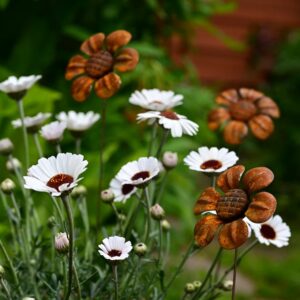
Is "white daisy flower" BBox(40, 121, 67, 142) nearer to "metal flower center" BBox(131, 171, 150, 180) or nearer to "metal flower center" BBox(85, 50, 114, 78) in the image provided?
"metal flower center" BBox(85, 50, 114, 78)

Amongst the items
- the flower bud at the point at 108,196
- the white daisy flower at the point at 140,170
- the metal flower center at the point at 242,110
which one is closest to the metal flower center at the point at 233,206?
the white daisy flower at the point at 140,170

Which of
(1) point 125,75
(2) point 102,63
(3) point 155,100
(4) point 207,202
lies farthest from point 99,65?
(1) point 125,75

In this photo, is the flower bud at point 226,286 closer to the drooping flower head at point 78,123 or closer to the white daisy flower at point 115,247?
the white daisy flower at point 115,247

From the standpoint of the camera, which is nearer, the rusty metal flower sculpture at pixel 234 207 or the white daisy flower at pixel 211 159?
the rusty metal flower sculpture at pixel 234 207

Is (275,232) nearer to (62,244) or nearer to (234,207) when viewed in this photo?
(234,207)

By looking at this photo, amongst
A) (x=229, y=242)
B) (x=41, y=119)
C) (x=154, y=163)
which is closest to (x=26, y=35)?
(x=41, y=119)

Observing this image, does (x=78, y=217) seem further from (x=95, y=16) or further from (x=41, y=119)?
(x=95, y=16)
